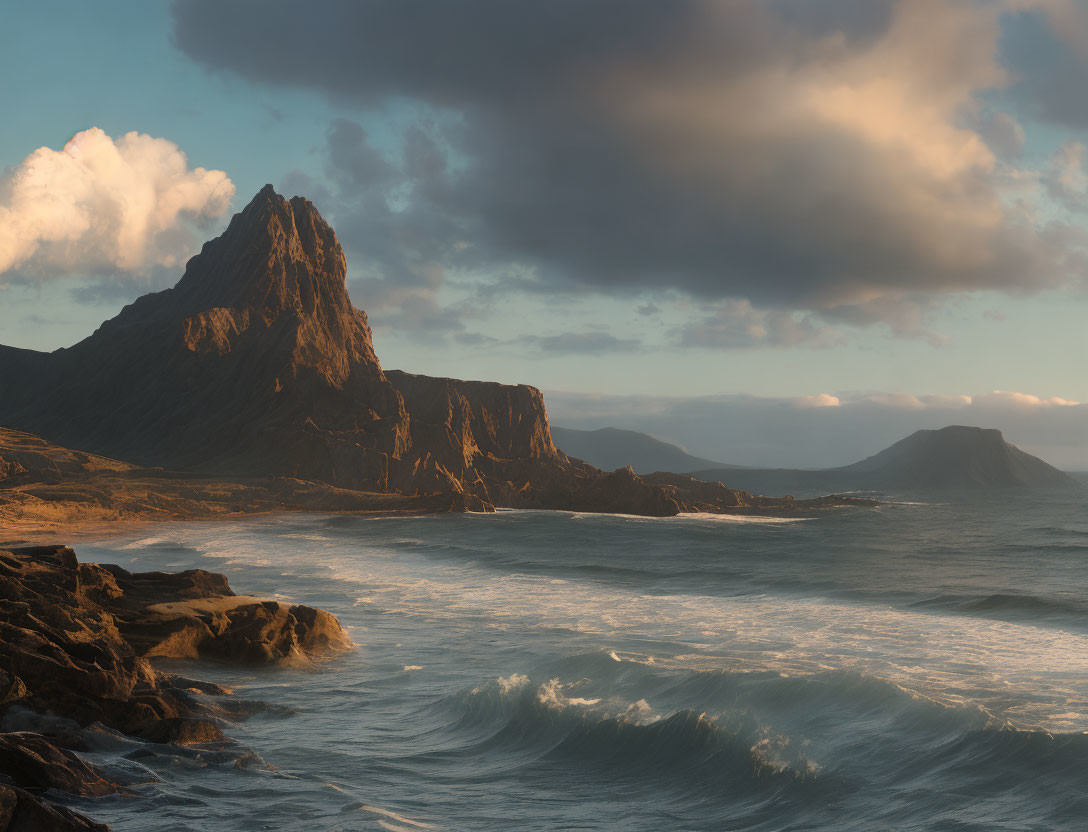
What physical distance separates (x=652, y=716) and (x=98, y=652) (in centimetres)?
982

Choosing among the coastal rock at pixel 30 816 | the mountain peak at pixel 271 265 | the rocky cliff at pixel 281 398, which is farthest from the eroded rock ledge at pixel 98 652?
the mountain peak at pixel 271 265

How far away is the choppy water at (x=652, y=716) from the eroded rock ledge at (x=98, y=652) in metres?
0.74

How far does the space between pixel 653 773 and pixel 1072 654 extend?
13930mm

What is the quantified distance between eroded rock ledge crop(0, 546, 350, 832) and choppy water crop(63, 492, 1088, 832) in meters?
0.74

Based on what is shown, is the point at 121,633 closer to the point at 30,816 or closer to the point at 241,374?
the point at 30,816

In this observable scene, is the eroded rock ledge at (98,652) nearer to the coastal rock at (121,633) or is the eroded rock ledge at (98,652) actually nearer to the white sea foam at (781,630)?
the coastal rock at (121,633)

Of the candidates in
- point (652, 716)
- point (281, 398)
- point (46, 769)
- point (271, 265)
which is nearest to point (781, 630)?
point (652, 716)

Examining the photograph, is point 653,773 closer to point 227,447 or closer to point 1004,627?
point 1004,627

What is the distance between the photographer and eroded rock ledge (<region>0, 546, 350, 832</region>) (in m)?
10.4

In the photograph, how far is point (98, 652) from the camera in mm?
14617

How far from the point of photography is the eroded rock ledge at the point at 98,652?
10398 mm

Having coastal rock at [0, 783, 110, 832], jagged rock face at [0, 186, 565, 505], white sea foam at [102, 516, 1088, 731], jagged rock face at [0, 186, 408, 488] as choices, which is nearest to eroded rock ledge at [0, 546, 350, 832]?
coastal rock at [0, 783, 110, 832]

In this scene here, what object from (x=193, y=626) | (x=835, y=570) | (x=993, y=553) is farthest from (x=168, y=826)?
(x=993, y=553)

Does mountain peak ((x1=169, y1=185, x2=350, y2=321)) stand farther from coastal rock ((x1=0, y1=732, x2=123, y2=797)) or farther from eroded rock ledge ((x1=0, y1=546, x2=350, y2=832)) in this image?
coastal rock ((x1=0, y1=732, x2=123, y2=797))
